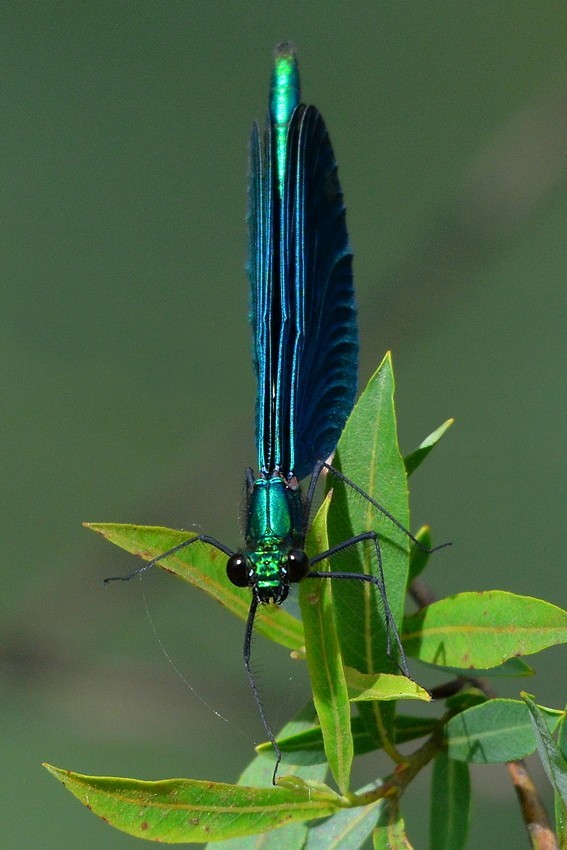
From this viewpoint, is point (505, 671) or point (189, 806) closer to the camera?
point (189, 806)

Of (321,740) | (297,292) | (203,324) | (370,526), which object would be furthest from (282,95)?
(203,324)

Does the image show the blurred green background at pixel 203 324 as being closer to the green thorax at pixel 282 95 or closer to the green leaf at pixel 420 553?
the green leaf at pixel 420 553

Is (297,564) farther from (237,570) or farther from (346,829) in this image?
(346,829)

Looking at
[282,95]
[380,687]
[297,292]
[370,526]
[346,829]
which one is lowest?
[346,829]

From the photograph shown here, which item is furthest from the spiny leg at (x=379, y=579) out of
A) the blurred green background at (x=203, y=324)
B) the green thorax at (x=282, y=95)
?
the blurred green background at (x=203, y=324)

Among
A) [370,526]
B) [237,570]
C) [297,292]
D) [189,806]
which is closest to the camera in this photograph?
[189,806]

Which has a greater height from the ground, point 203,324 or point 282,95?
point 203,324

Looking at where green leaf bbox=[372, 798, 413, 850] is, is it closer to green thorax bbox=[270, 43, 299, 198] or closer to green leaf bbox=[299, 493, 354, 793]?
green leaf bbox=[299, 493, 354, 793]
